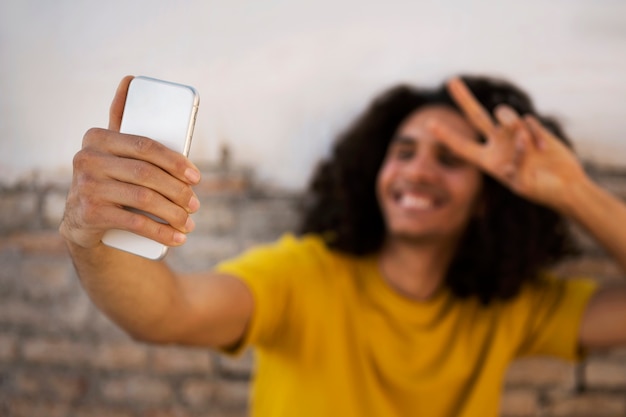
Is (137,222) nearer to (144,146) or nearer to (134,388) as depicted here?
(144,146)

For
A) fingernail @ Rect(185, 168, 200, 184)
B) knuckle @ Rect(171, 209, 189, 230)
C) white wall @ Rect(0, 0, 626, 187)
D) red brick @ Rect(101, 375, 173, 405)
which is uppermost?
white wall @ Rect(0, 0, 626, 187)

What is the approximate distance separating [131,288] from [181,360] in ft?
2.07

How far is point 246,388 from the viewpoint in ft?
4.29

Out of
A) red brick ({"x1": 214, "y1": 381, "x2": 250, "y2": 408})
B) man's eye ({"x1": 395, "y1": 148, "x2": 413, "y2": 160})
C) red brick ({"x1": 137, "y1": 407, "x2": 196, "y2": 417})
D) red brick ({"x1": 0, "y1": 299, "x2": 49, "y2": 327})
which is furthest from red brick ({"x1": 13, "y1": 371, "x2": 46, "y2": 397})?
man's eye ({"x1": 395, "y1": 148, "x2": 413, "y2": 160})

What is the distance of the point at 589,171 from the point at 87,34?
1.01 m

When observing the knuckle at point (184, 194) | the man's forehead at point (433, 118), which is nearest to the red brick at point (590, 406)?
the man's forehead at point (433, 118)

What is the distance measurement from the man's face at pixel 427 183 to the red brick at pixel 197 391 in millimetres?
514

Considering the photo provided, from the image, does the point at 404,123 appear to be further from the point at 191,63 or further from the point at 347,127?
the point at 191,63

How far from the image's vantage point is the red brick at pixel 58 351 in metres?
1.28

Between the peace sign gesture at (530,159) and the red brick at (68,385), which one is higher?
the peace sign gesture at (530,159)

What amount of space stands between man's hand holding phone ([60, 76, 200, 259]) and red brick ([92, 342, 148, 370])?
800mm

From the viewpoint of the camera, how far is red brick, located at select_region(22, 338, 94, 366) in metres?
1.28

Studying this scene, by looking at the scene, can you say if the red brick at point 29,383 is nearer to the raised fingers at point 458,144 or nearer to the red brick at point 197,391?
the red brick at point 197,391

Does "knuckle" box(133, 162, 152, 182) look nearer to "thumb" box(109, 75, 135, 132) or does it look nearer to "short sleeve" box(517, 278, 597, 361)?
"thumb" box(109, 75, 135, 132)
